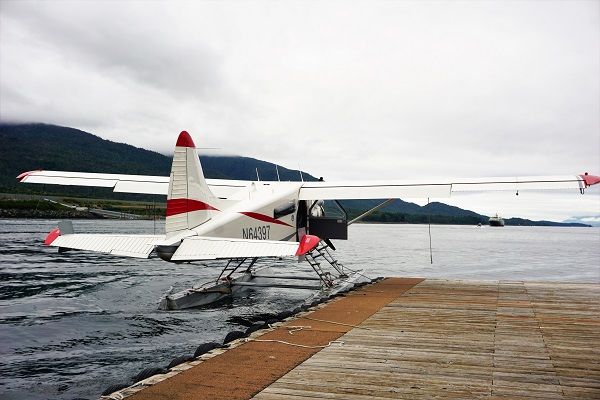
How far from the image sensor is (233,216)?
433 inches

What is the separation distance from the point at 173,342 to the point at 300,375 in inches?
183

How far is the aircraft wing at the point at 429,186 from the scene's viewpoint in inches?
523

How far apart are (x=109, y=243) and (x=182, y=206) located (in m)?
1.56

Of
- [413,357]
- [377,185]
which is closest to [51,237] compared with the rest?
[413,357]

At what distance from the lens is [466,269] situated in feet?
90.1

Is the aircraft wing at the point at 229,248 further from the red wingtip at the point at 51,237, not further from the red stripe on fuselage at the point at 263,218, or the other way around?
the red wingtip at the point at 51,237

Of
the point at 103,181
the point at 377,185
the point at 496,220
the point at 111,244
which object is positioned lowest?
the point at 111,244

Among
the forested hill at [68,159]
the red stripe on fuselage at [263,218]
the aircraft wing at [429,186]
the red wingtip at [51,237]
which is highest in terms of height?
the forested hill at [68,159]

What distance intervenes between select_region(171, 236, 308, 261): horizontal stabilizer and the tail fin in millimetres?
494

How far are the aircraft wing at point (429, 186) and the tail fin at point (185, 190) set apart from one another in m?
4.42

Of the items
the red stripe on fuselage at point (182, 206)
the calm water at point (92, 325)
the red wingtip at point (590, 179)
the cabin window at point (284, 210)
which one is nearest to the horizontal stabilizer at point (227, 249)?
the red stripe on fuselage at point (182, 206)

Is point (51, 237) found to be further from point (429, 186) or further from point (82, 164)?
point (82, 164)

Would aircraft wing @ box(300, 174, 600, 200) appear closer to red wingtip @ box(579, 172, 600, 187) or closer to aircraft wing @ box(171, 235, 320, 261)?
red wingtip @ box(579, 172, 600, 187)

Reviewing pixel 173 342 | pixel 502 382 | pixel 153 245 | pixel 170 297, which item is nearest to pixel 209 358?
pixel 502 382
